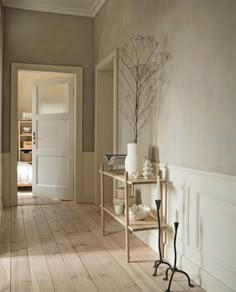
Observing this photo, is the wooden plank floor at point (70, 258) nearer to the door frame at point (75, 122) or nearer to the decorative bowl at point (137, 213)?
the decorative bowl at point (137, 213)

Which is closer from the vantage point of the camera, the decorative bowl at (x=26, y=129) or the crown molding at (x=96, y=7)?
the crown molding at (x=96, y=7)

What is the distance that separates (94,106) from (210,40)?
317 centimetres

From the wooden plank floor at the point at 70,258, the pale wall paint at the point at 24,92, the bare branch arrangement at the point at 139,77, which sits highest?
the pale wall paint at the point at 24,92

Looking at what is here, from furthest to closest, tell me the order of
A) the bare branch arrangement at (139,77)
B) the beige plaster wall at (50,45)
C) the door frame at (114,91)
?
the beige plaster wall at (50,45), the door frame at (114,91), the bare branch arrangement at (139,77)

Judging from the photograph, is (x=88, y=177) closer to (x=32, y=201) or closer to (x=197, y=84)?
(x=32, y=201)

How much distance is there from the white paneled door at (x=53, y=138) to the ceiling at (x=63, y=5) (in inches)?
40.2

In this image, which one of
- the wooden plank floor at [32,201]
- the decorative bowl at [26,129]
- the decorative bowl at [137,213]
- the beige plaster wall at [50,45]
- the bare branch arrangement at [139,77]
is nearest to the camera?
the decorative bowl at [137,213]

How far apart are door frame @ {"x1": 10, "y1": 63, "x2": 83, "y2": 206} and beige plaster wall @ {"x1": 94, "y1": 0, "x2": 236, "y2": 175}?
2.09 metres

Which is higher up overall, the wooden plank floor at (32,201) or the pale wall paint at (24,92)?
the pale wall paint at (24,92)

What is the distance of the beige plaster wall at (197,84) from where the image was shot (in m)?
2.05

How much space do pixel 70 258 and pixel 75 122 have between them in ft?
9.10

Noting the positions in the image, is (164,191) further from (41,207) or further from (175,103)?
(41,207)

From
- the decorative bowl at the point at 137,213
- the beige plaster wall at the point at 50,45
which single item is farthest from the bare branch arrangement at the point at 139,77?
the beige plaster wall at the point at 50,45

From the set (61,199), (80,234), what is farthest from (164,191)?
(61,199)
